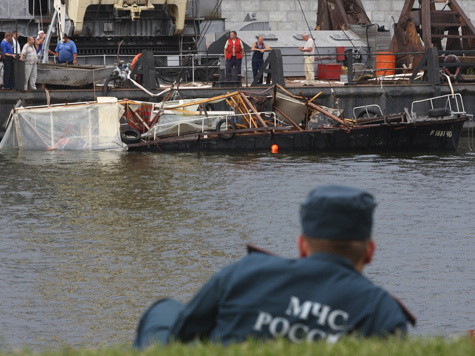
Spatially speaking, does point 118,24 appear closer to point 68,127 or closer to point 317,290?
point 68,127

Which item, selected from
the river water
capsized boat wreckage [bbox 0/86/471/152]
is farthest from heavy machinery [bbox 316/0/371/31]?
the river water

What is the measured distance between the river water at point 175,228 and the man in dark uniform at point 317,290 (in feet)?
7.83

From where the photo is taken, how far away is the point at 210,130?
79.3 ft

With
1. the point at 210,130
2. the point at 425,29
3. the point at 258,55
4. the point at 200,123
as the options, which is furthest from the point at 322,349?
the point at 425,29

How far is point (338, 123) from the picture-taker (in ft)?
79.4

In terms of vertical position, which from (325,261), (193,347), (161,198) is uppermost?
(325,261)

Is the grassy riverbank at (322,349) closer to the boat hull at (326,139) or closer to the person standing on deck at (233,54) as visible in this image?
the boat hull at (326,139)

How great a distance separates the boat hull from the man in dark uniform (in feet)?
67.0

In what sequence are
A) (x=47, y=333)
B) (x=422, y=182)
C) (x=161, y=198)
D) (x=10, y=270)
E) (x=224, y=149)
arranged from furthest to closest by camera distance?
(x=224, y=149) < (x=422, y=182) < (x=161, y=198) < (x=10, y=270) < (x=47, y=333)

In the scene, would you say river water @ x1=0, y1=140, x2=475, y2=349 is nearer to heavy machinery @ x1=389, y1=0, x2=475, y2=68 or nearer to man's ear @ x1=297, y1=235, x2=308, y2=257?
man's ear @ x1=297, y1=235, x2=308, y2=257

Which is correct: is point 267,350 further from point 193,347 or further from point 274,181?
point 274,181

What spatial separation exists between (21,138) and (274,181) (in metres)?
8.13

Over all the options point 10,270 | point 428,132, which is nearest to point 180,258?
point 10,270

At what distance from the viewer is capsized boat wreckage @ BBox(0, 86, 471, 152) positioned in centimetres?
2373
